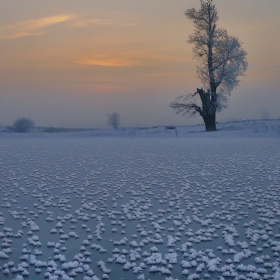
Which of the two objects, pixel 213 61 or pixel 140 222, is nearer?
pixel 140 222

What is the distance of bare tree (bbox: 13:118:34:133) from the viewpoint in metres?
50.7

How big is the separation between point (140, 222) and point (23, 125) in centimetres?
4549

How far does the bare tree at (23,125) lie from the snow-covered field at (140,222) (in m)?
37.2

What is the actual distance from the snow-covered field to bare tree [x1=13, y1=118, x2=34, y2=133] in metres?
37.2

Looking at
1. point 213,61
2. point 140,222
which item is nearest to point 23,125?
point 213,61

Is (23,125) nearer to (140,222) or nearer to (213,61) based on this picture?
(213,61)

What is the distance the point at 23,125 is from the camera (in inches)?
2003

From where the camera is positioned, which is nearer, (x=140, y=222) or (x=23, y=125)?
(x=140, y=222)

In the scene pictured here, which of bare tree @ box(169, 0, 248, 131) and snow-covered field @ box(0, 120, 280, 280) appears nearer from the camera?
snow-covered field @ box(0, 120, 280, 280)

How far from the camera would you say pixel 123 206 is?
8.86 meters

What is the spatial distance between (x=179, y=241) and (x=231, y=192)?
4.02m

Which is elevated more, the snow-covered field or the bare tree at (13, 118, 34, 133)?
the bare tree at (13, 118, 34, 133)

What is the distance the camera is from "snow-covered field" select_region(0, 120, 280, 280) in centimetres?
562

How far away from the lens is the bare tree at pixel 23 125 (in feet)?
166
